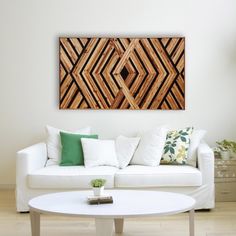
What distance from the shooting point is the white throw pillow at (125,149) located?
6262 millimetres

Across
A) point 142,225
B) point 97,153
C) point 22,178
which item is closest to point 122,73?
point 97,153

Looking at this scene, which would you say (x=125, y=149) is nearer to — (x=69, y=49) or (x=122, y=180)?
(x=122, y=180)

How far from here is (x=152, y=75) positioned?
684cm

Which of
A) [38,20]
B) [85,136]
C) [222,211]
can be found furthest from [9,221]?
[38,20]

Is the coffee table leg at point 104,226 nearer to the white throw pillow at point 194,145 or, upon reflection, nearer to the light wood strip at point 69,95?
the white throw pillow at point 194,145

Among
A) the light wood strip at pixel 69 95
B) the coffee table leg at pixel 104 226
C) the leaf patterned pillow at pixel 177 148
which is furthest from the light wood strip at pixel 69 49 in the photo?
the coffee table leg at pixel 104 226

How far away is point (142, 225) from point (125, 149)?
121 centimetres

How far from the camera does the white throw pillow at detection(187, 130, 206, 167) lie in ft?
20.4

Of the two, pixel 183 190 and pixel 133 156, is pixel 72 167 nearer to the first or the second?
pixel 133 156

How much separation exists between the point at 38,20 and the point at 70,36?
0.43 m

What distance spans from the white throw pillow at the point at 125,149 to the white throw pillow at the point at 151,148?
5 centimetres

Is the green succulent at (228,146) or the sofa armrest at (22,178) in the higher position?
the green succulent at (228,146)

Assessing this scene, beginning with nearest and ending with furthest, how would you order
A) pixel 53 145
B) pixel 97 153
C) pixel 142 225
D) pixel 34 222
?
pixel 34 222, pixel 142 225, pixel 97 153, pixel 53 145

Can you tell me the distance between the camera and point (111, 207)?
169 inches
